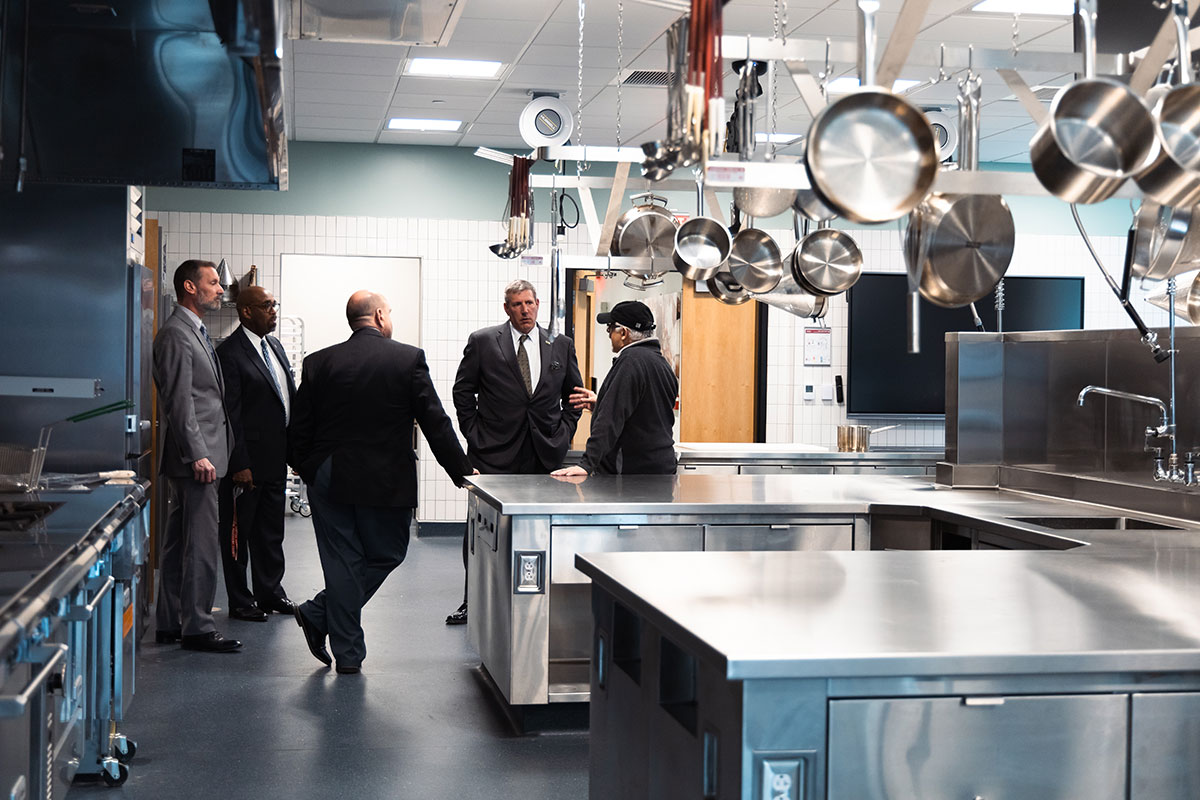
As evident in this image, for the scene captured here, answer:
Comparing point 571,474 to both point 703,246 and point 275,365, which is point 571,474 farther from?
point 275,365

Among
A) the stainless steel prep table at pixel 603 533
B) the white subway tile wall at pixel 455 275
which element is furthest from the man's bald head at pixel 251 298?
the white subway tile wall at pixel 455 275

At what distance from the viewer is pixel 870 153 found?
85.6 inches

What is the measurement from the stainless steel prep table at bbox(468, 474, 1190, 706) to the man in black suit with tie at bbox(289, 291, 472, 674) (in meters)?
0.63

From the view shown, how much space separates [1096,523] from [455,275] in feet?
21.6

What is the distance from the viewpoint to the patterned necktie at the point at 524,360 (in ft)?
18.3

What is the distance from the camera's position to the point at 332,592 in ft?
15.8

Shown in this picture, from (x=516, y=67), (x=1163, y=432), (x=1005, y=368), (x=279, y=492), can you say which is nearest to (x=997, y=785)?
(x=1163, y=432)

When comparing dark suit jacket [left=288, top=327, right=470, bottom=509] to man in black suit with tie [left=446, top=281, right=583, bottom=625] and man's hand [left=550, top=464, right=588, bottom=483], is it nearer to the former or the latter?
man's hand [left=550, top=464, right=588, bottom=483]

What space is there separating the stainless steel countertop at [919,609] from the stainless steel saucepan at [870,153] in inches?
27.7

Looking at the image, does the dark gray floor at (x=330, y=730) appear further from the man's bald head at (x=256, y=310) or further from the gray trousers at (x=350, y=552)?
the man's bald head at (x=256, y=310)

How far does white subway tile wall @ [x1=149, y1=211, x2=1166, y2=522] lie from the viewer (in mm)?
9359

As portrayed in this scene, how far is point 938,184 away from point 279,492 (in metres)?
4.35

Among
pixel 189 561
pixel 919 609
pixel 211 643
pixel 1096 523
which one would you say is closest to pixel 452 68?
pixel 189 561

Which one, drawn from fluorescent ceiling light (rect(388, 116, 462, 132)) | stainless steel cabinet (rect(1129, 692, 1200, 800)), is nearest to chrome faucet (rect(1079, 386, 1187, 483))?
stainless steel cabinet (rect(1129, 692, 1200, 800))
